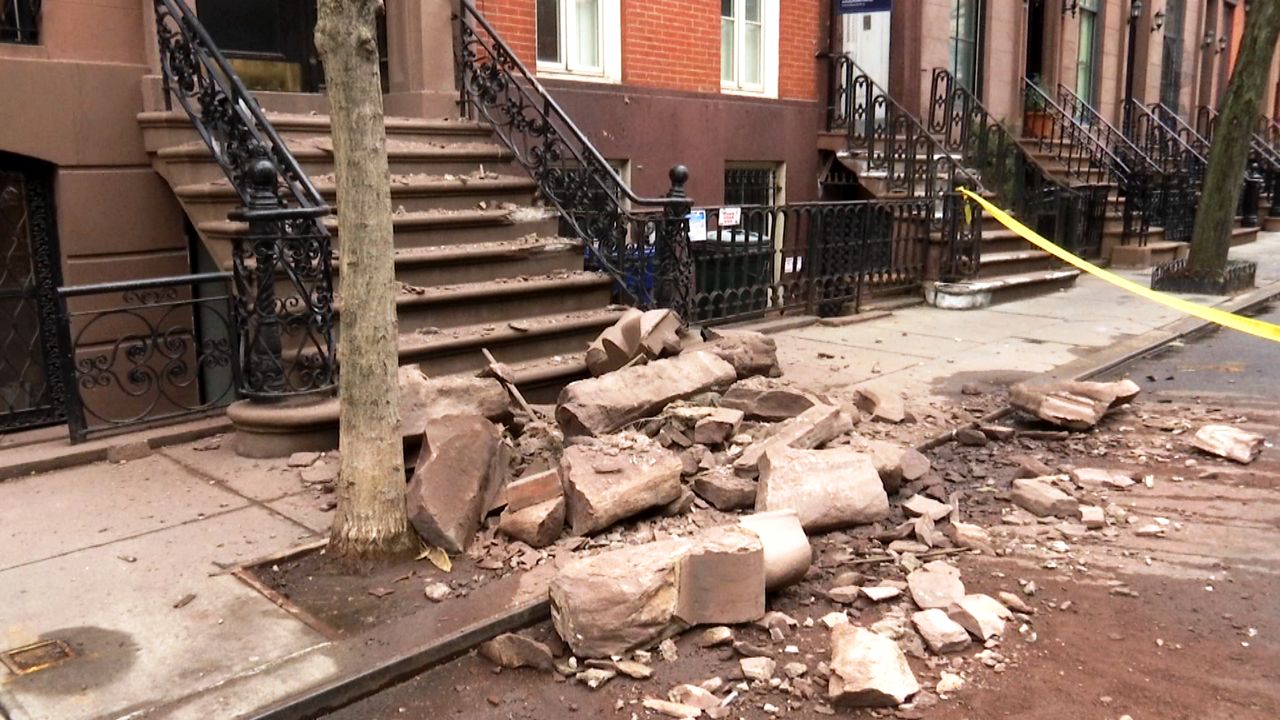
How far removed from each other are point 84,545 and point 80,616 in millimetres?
738

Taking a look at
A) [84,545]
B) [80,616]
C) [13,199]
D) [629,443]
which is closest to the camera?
[80,616]

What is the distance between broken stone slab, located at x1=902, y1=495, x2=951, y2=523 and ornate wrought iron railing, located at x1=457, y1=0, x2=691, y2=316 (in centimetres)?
342

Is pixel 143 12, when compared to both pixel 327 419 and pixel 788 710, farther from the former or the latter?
pixel 788 710

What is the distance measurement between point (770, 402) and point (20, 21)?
5.36 meters

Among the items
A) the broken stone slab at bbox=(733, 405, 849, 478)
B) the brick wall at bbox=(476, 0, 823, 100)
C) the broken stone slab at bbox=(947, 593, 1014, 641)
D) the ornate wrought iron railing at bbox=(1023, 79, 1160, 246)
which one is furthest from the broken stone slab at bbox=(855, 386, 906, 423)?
the ornate wrought iron railing at bbox=(1023, 79, 1160, 246)

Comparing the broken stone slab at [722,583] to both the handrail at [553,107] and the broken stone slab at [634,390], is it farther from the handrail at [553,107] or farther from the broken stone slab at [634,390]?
the handrail at [553,107]

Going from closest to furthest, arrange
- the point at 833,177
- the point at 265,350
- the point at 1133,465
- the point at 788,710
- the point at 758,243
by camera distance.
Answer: the point at 788,710
the point at 265,350
the point at 1133,465
the point at 758,243
the point at 833,177

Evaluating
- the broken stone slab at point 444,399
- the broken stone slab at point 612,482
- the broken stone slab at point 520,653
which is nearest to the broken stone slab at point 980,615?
the broken stone slab at point 612,482

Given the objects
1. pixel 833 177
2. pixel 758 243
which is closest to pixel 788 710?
pixel 758 243

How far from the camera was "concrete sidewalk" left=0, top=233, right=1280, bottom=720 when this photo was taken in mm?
3477

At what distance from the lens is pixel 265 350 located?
5742 millimetres

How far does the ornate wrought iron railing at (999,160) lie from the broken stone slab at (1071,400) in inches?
303

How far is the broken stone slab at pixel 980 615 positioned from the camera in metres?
3.99

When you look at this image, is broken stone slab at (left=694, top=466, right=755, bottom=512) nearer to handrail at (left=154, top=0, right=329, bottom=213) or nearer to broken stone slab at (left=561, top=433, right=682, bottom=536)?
broken stone slab at (left=561, top=433, right=682, bottom=536)
